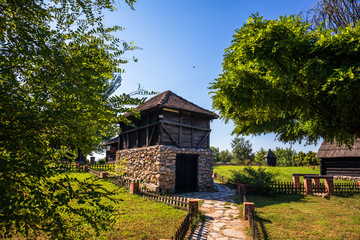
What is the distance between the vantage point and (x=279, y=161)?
4628cm

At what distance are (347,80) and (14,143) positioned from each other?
5.20m

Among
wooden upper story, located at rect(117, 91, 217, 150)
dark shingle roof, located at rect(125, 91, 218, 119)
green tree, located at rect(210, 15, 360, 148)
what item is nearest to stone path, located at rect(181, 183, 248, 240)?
green tree, located at rect(210, 15, 360, 148)

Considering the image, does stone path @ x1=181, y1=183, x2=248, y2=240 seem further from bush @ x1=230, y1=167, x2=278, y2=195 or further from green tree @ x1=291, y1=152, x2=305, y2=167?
green tree @ x1=291, y1=152, x2=305, y2=167

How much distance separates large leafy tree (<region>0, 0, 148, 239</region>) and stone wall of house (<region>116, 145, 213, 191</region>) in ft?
29.7

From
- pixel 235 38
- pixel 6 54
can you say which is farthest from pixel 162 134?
pixel 6 54

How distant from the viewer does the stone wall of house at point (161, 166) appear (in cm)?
1237

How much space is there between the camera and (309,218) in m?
7.54

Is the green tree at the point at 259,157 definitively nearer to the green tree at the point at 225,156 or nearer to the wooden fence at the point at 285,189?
the green tree at the point at 225,156

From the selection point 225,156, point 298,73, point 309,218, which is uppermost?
point 298,73

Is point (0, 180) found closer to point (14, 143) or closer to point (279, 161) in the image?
point (14, 143)

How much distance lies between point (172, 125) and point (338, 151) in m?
15.8

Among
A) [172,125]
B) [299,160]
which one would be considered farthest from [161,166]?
[299,160]

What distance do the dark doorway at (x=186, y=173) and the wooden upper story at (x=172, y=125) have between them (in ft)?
2.80

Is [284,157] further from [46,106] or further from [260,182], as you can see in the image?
[46,106]
